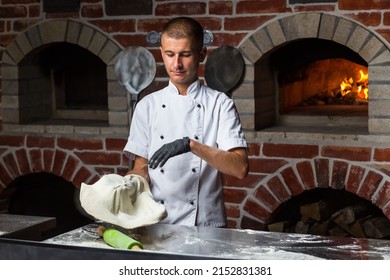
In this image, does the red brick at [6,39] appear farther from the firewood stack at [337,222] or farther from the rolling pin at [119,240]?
the rolling pin at [119,240]

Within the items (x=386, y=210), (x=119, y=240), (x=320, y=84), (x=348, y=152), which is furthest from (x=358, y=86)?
(x=119, y=240)

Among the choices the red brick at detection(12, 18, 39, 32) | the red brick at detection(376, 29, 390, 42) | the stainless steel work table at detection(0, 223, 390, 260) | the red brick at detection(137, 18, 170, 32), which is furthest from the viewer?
the red brick at detection(12, 18, 39, 32)

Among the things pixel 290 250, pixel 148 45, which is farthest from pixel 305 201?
pixel 290 250

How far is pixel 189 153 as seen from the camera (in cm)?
313

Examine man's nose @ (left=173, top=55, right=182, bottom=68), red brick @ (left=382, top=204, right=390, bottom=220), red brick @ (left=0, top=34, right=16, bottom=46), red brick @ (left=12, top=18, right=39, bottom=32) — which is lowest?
red brick @ (left=382, top=204, right=390, bottom=220)

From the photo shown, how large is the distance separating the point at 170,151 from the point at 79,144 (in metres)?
2.34

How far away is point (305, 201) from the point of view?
16.0ft

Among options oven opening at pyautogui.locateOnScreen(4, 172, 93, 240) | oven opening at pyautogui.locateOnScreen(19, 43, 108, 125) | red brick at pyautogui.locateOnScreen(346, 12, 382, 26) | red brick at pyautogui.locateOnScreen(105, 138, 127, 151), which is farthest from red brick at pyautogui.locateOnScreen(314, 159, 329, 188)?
oven opening at pyautogui.locateOnScreen(4, 172, 93, 240)

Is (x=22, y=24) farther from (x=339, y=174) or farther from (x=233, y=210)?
(x=339, y=174)

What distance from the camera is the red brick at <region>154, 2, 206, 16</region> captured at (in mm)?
4660

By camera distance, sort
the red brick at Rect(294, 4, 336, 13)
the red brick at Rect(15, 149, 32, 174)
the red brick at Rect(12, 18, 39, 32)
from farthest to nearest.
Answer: the red brick at Rect(15, 149, 32, 174)
the red brick at Rect(12, 18, 39, 32)
the red brick at Rect(294, 4, 336, 13)

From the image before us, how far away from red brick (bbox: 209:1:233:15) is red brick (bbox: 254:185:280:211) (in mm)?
1076

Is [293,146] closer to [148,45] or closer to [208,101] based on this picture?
[148,45]

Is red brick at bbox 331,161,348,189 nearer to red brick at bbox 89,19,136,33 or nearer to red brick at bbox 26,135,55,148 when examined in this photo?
red brick at bbox 89,19,136,33
